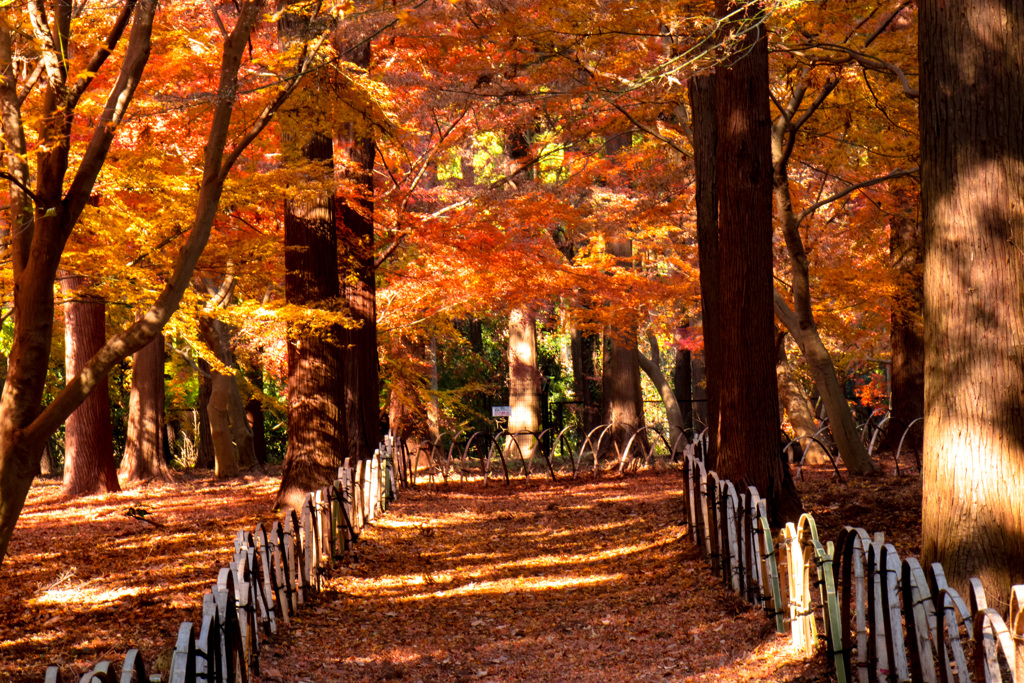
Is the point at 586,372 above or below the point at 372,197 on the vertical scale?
below

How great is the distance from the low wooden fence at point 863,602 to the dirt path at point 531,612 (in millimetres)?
276

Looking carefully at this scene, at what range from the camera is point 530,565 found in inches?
391

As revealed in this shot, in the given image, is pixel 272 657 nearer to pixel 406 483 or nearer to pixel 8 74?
pixel 8 74

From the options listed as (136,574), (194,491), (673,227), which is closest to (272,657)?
(136,574)

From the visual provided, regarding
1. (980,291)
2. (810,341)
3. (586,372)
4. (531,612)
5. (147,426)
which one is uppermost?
(586,372)

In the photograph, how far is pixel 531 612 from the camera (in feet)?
26.5

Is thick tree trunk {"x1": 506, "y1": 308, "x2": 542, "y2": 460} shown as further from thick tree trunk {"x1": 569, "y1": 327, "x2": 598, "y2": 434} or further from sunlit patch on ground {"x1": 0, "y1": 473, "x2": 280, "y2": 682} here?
sunlit patch on ground {"x1": 0, "y1": 473, "x2": 280, "y2": 682}

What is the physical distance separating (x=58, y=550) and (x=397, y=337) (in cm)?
1046

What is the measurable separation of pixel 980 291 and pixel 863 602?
1.71 meters

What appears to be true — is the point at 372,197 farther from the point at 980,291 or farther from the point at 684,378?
the point at 684,378

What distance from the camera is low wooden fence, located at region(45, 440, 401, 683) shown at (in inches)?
153

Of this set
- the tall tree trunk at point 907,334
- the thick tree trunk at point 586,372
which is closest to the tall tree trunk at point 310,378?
the tall tree trunk at point 907,334

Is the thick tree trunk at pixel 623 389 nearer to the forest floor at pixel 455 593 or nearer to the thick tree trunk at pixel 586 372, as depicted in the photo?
the thick tree trunk at pixel 586 372

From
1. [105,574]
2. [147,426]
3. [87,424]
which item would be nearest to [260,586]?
[105,574]
